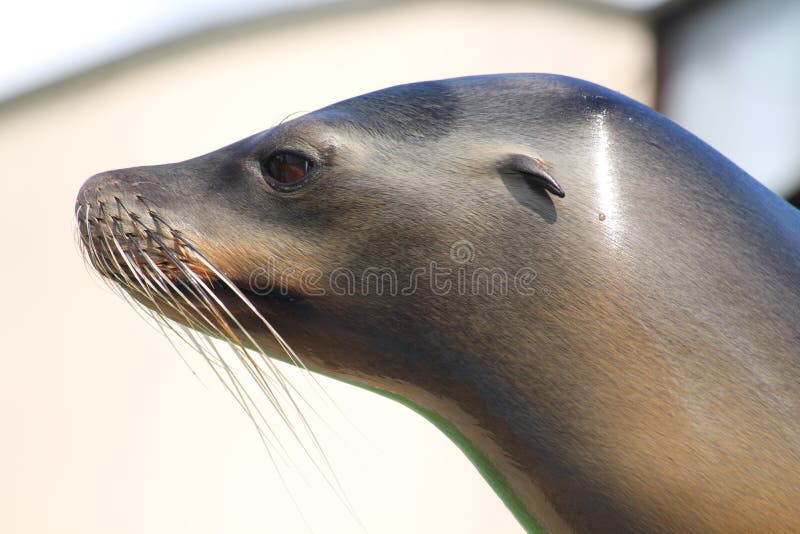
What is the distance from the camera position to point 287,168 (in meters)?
1.44

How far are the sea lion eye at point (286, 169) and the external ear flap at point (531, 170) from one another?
27cm

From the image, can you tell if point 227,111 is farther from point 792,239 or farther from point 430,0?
point 792,239

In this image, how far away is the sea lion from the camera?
1288 millimetres

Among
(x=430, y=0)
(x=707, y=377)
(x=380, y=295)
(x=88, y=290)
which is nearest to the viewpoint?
(x=707, y=377)

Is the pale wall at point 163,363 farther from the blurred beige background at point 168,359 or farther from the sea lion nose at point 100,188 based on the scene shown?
the sea lion nose at point 100,188

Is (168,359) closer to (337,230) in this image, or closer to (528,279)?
(337,230)

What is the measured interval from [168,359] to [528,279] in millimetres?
2276

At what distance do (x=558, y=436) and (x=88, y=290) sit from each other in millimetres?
2406

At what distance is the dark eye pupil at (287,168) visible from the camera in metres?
1.43

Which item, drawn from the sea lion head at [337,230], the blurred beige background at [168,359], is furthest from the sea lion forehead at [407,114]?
the blurred beige background at [168,359]

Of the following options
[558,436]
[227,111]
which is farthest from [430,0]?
[558,436]

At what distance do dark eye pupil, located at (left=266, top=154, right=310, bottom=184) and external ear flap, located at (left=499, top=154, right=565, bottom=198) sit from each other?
0.27 metres

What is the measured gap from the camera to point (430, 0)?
378 centimetres

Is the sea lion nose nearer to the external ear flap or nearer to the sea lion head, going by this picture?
the sea lion head
